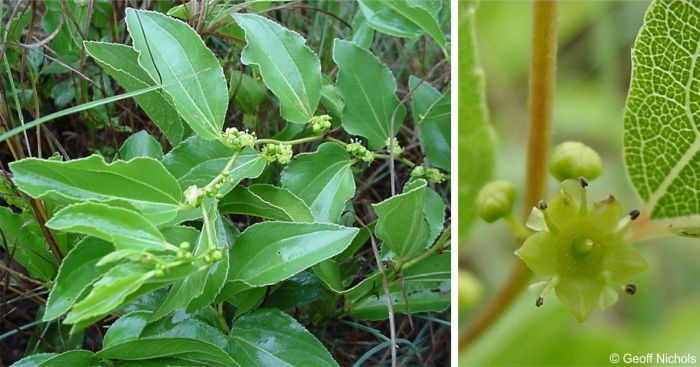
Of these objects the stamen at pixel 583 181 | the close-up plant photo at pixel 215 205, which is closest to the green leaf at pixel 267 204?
the close-up plant photo at pixel 215 205

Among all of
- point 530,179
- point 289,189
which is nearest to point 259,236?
point 289,189

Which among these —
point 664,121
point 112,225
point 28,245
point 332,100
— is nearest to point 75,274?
point 112,225

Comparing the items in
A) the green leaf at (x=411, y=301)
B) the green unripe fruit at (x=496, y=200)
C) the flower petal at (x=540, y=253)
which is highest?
the green unripe fruit at (x=496, y=200)

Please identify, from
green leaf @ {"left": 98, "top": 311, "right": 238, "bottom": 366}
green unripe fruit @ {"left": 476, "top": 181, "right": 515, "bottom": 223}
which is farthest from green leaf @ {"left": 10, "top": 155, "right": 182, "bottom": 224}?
green unripe fruit @ {"left": 476, "top": 181, "right": 515, "bottom": 223}

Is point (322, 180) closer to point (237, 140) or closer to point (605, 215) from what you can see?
point (237, 140)

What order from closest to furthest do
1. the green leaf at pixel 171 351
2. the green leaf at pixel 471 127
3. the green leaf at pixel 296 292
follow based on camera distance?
the green leaf at pixel 471 127 < the green leaf at pixel 171 351 < the green leaf at pixel 296 292

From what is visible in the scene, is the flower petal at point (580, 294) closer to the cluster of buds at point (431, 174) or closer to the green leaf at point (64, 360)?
the cluster of buds at point (431, 174)
